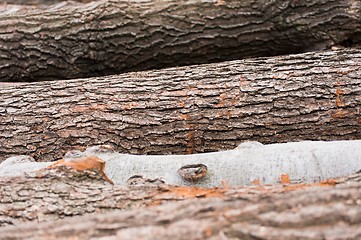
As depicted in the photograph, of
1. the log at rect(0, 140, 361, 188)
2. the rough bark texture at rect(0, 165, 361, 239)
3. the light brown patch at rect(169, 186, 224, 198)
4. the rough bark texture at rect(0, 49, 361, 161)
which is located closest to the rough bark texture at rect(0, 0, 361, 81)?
the rough bark texture at rect(0, 49, 361, 161)

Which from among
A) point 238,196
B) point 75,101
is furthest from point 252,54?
point 238,196

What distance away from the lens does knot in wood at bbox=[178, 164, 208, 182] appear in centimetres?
177

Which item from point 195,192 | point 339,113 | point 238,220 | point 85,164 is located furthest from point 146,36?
point 238,220

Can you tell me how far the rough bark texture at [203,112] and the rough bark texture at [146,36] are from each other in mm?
755

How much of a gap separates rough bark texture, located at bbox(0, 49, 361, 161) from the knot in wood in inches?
21.7

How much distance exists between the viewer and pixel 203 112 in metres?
2.33

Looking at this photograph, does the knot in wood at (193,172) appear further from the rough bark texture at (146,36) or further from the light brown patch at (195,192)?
the rough bark texture at (146,36)

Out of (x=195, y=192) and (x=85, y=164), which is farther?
(x=85, y=164)

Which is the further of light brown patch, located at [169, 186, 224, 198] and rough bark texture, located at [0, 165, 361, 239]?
light brown patch, located at [169, 186, 224, 198]

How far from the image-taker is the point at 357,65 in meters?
2.34

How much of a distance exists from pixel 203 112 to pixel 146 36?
1.04 m

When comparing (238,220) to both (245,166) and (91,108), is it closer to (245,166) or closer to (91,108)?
(245,166)

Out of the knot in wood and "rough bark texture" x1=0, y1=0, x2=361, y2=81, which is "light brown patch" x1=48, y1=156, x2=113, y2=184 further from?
"rough bark texture" x1=0, y1=0, x2=361, y2=81

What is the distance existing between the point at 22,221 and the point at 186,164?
627 millimetres
